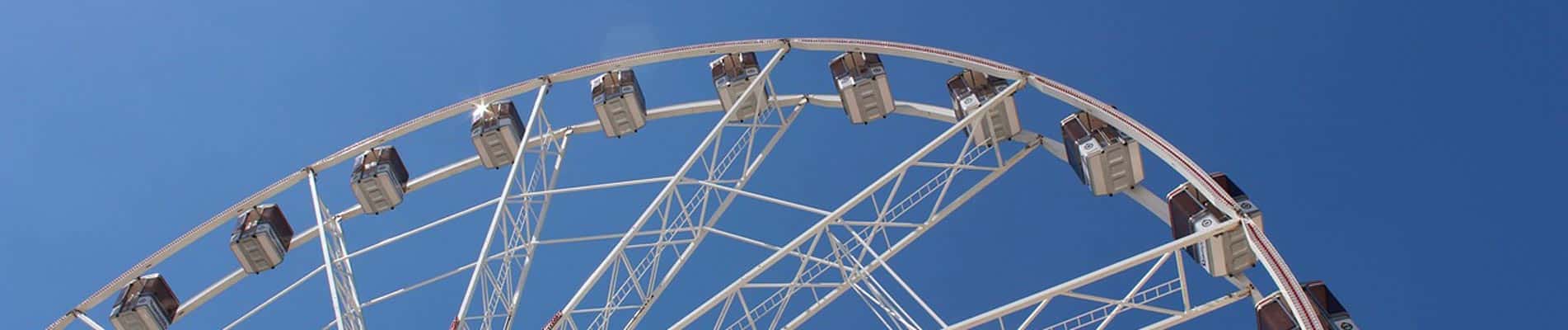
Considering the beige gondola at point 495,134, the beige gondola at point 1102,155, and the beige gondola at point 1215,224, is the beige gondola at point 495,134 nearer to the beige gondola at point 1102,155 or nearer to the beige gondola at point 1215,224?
the beige gondola at point 1102,155

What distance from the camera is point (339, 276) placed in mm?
20625

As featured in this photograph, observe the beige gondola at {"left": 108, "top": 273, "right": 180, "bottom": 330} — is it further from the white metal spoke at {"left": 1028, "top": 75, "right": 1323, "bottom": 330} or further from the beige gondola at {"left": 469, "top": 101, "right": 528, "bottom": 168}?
the white metal spoke at {"left": 1028, "top": 75, "right": 1323, "bottom": 330}

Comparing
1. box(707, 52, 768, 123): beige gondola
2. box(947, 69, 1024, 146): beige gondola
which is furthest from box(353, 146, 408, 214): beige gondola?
box(947, 69, 1024, 146): beige gondola

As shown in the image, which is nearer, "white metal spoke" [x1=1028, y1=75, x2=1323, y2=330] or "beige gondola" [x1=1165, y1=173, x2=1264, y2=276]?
"white metal spoke" [x1=1028, y1=75, x2=1323, y2=330]

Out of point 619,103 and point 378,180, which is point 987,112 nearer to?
point 619,103

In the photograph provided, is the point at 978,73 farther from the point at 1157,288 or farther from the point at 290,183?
the point at 290,183

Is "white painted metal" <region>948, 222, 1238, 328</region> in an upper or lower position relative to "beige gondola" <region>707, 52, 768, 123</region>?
lower

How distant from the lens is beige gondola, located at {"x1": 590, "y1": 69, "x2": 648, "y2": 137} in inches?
908

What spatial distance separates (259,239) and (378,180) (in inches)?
89.5

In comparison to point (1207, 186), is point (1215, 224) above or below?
below

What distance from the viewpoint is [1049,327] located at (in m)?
17.4

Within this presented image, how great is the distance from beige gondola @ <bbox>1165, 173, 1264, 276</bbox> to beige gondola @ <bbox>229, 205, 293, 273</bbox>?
1528cm

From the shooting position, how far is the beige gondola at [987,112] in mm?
19875

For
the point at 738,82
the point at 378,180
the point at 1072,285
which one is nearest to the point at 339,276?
the point at 378,180
